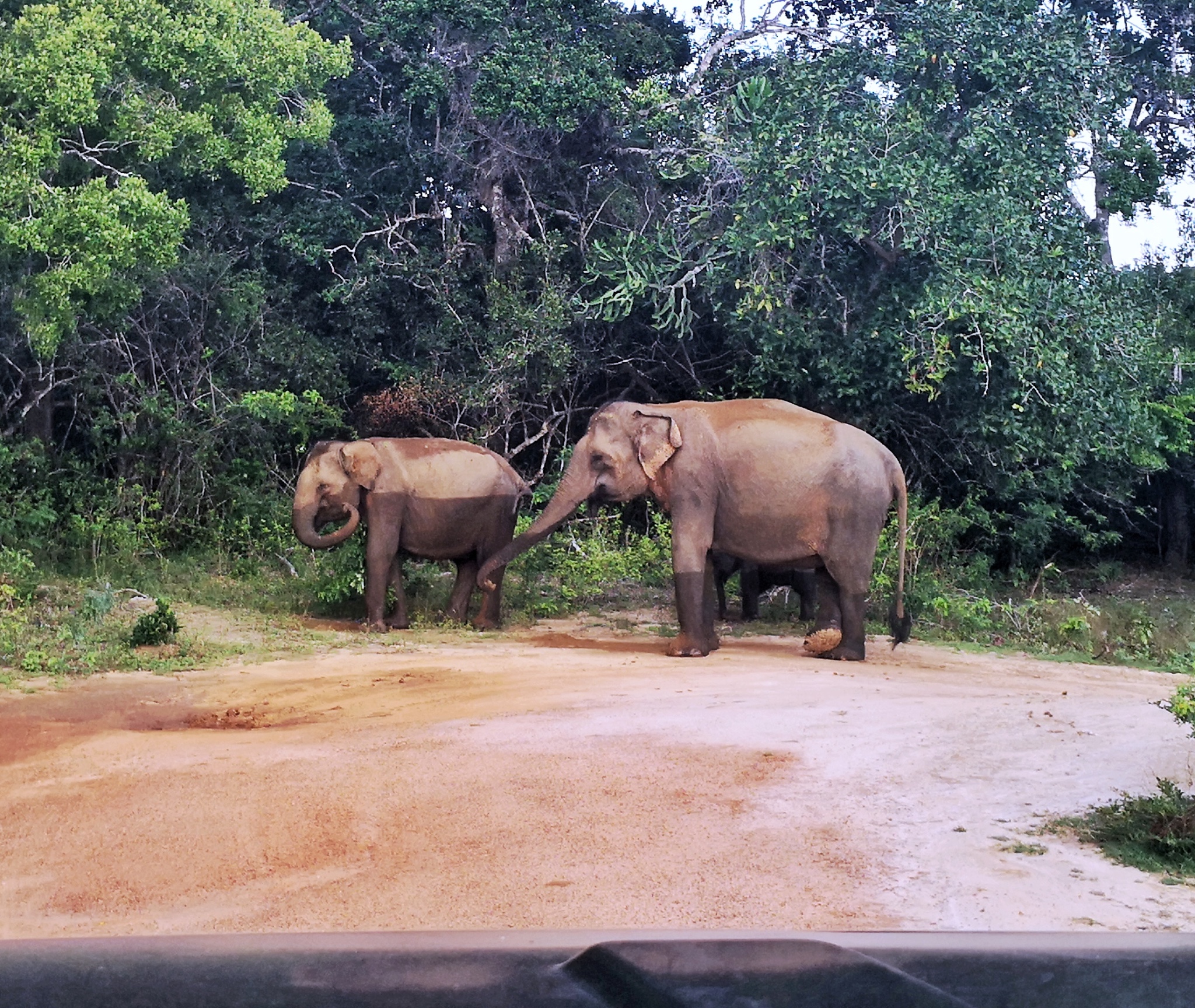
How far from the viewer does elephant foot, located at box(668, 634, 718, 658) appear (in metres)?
9.91

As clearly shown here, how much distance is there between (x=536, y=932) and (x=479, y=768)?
182 inches

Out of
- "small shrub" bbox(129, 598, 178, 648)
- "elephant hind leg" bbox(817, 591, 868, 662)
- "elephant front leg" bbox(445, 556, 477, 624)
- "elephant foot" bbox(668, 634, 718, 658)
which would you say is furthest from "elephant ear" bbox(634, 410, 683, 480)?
"small shrub" bbox(129, 598, 178, 648)

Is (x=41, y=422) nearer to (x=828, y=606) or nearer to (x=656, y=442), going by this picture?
(x=656, y=442)

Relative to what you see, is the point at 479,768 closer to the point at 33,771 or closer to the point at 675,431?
the point at 33,771

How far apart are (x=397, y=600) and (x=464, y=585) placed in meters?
0.71

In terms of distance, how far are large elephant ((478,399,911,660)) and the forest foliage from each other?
2.34 metres

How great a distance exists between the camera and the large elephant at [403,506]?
38.0 ft

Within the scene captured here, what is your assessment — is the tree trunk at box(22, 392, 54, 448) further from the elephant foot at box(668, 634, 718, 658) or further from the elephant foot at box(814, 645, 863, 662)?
the elephant foot at box(814, 645, 863, 662)

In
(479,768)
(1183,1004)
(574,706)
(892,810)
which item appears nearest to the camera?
(1183,1004)

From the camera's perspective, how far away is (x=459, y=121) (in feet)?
50.9

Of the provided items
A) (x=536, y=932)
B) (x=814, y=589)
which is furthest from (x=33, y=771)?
(x=814, y=589)

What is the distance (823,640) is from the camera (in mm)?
10023

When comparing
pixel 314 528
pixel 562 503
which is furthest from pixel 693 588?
pixel 314 528

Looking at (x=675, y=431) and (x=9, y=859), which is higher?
(x=675, y=431)
